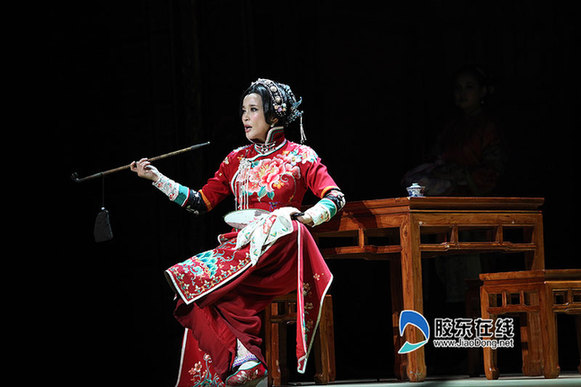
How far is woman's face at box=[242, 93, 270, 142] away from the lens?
15.3 ft

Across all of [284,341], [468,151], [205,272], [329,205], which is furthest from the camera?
[468,151]

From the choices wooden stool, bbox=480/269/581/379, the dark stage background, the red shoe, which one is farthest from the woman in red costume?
the dark stage background

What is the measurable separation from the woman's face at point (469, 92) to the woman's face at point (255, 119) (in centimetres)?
182

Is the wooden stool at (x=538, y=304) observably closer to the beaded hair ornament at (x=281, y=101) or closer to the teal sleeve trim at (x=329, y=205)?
the teal sleeve trim at (x=329, y=205)

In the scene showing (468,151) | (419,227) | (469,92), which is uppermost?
(469,92)

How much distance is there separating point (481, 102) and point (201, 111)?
176 centimetres

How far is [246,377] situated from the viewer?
163 inches

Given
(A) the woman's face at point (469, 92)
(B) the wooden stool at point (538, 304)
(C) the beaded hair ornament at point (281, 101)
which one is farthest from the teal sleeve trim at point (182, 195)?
(A) the woman's face at point (469, 92)

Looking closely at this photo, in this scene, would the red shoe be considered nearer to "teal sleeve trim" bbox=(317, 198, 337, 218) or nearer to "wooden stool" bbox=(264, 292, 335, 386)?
"wooden stool" bbox=(264, 292, 335, 386)

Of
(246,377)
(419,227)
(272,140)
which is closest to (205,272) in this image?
(246,377)

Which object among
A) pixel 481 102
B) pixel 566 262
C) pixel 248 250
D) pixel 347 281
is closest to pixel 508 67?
pixel 481 102

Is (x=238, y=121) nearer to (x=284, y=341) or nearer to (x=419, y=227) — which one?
(x=284, y=341)

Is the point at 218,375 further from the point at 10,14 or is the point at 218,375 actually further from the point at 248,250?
the point at 10,14

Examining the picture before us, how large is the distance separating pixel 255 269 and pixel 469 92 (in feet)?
7.75
